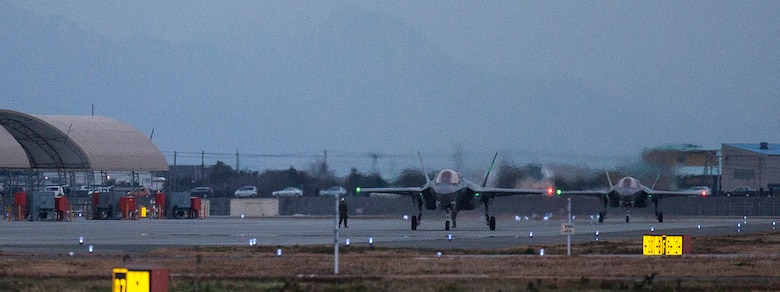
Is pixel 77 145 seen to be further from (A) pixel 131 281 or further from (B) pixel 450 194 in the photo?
(A) pixel 131 281

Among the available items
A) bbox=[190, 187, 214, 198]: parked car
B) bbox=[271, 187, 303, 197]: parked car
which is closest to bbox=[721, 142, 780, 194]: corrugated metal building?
bbox=[271, 187, 303, 197]: parked car

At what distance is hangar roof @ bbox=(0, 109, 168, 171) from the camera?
224ft

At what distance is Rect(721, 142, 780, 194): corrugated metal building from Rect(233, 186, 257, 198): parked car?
3713 centimetres

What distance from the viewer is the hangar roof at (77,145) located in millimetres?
68312

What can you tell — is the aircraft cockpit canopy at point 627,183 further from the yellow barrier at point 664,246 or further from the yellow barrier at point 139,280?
the yellow barrier at point 139,280

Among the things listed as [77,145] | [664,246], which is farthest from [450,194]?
[77,145]

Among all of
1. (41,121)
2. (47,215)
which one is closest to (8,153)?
(41,121)

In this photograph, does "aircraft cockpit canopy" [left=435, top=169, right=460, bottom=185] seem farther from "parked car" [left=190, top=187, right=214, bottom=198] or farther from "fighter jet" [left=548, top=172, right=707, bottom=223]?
"parked car" [left=190, top=187, right=214, bottom=198]

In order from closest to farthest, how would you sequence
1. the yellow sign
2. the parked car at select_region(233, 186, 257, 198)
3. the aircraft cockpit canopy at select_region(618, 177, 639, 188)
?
the yellow sign < the aircraft cockpit canopy at select_region(618, 177, 639, 188) < the parked car at select_region(233, 186, 257, 198)

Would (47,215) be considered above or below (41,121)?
below

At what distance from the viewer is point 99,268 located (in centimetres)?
2036

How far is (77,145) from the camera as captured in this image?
228ft

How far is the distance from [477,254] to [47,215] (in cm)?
4015

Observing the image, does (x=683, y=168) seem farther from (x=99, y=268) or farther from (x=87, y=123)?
(x=99, y=268)
